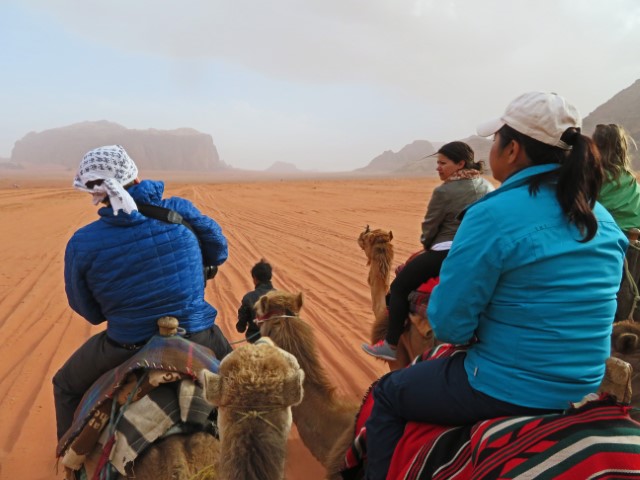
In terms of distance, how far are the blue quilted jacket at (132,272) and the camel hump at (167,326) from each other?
0.42 feet

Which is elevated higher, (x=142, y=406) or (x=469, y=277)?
(x=469, y=277)

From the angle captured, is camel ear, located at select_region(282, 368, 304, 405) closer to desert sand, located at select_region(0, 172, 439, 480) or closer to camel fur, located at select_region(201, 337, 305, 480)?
camel fur, located at select_region(201, 337, 305, 480)

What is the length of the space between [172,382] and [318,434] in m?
1.34

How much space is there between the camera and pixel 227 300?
877 cm

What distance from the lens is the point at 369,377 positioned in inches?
228

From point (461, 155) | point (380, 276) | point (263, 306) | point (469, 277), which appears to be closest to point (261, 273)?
point (380, 276)

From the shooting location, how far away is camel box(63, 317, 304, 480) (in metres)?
1.96

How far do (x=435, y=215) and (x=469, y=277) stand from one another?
1.83 metres

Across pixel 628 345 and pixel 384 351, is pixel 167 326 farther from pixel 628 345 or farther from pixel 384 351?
pixel 628 345

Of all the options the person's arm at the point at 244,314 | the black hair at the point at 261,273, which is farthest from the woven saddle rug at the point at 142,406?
the black hair at the point at 261,273

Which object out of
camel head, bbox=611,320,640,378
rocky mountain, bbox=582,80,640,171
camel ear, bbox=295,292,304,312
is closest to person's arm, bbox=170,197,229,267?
camel ear, bbox=295,292,304,312

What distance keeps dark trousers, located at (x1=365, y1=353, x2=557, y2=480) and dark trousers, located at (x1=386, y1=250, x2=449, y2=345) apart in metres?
1.33

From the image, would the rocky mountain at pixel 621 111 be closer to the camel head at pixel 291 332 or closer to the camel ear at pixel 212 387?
the camel head at pixel 291 332

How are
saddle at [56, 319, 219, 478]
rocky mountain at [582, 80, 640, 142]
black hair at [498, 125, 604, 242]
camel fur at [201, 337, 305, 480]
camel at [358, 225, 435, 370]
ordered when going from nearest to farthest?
black hair at [498, 125, 604, 242]
camel fur at [201, 337, 305, 480]
saddle at [56, 319, 219, 478]
camel at [358, 225, 435, 370]
rocky mountain at [582, 80, 640, 142]
